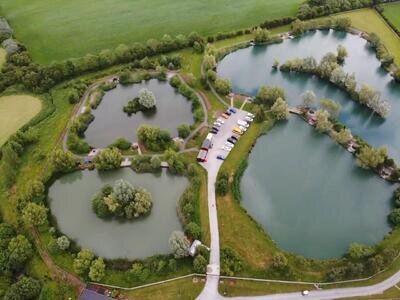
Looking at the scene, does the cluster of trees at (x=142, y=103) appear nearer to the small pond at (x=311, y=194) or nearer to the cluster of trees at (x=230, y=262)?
the small pond at (x=311, y=194)

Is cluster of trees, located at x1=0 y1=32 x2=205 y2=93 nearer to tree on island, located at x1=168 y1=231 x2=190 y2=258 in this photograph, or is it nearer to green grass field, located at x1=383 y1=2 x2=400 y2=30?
tree on island, located at x1=168 y1=231 x2=190 y2=258

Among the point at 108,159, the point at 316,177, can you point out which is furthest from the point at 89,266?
the point at 316,177

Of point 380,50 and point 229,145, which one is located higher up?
→ point 380,50

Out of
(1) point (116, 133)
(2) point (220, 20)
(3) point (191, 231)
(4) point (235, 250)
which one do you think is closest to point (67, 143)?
(1) point (116, 133)

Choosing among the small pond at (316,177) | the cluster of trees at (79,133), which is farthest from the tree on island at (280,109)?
the cluster of trees at (79,133)

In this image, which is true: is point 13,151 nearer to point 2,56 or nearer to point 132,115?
point 132,115

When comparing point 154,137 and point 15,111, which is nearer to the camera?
point 154,137

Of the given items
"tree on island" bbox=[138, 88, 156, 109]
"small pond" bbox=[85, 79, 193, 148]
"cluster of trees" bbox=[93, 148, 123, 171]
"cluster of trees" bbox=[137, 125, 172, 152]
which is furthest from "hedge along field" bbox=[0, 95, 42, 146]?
"cluster of trees" bbox=[137, 125, 172, 152]
